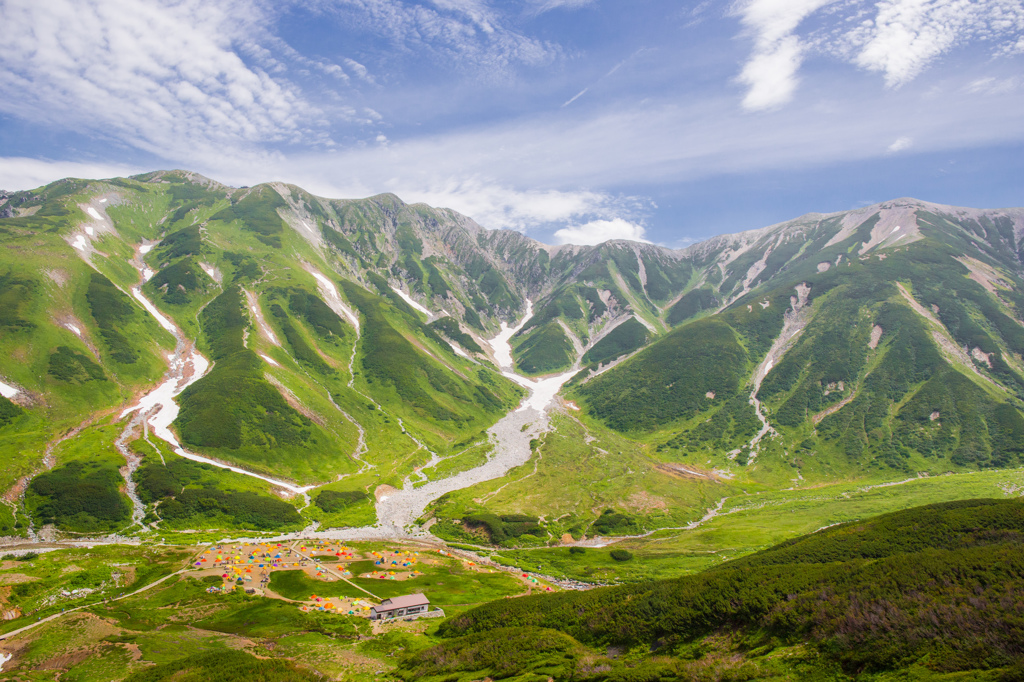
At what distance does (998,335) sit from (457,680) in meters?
240

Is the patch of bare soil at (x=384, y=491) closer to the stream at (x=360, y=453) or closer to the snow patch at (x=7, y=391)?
the stream at (x=360, y=453)

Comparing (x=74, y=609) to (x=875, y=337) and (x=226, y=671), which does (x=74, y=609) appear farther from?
(x=875, y=337)

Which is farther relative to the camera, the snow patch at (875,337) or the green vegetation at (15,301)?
the snow patch at (875,337)

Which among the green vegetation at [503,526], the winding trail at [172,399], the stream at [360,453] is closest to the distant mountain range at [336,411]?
the winding trail at [172,399]

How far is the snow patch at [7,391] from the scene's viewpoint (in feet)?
335

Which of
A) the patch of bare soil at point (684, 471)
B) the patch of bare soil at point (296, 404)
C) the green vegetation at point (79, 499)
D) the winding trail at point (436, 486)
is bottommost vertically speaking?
the patch of bare soil at point (684, 471)

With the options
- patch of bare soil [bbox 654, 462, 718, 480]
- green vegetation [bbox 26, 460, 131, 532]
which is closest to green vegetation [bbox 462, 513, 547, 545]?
patch of bare soil [bbox 654, 462, 718, 480]

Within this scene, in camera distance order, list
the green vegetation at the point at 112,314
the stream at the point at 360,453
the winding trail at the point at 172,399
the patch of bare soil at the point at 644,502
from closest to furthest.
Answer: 1. the stream at the point at 360,453
2. the winding trail at the point at 172,399
3. the patch of bare soil at the point at 644,502
4. the green vegetation at the point at 112,314

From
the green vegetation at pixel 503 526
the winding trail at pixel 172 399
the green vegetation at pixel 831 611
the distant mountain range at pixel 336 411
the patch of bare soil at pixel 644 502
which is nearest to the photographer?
the green vegetation at pixel 831 611

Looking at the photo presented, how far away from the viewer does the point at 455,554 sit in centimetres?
8762

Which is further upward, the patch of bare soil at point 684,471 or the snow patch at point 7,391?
the snow patch at point 7,391

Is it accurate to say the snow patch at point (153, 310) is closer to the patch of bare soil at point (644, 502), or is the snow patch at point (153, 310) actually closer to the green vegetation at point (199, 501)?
the green vegetation at point (199, 501)

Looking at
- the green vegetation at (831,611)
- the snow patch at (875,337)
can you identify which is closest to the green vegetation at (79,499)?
the green vegetation at (831,611)

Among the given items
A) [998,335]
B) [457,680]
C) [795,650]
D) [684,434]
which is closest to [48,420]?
[457,680]
